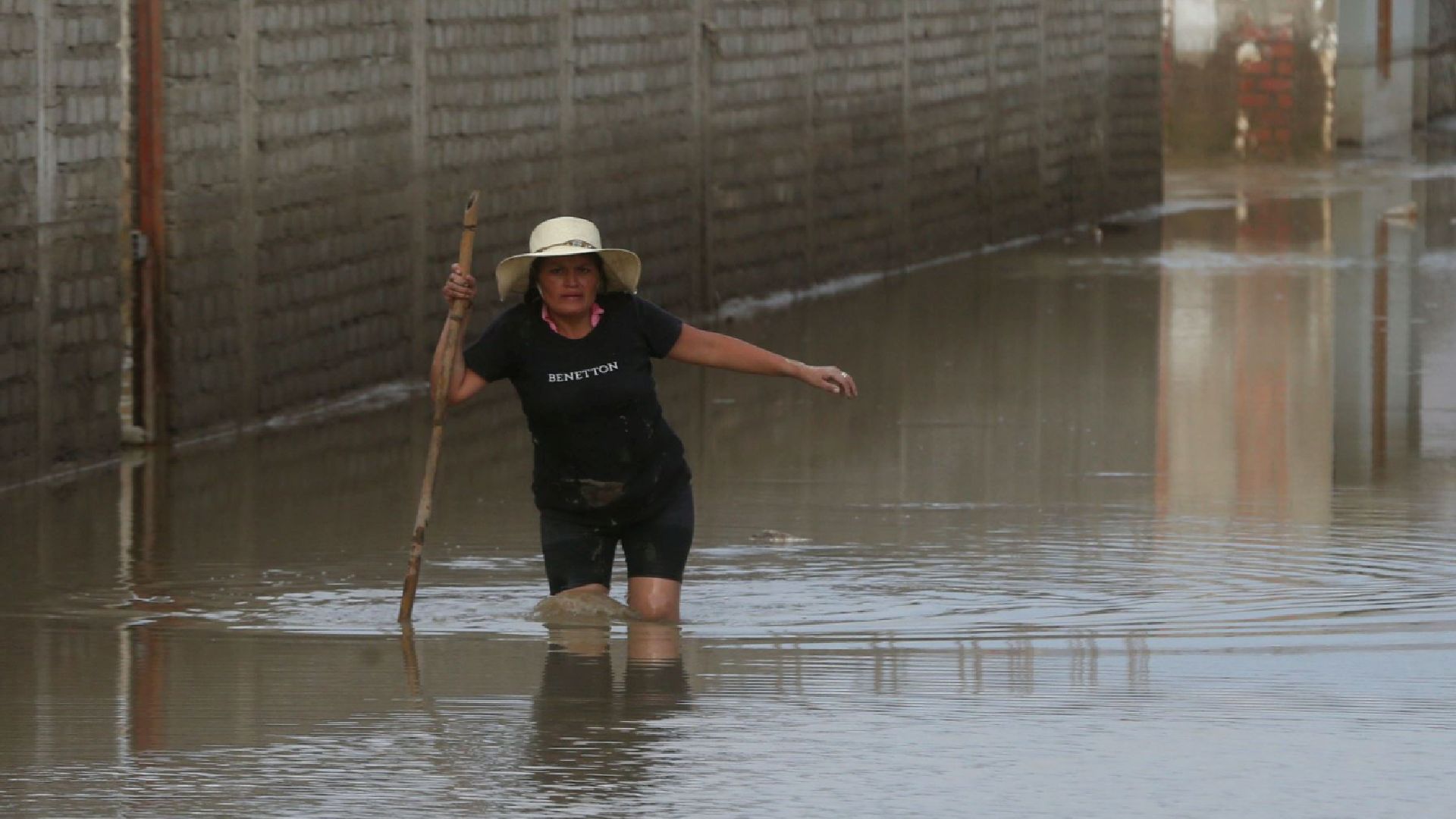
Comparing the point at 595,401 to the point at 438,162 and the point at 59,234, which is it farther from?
Result: the point at 438,162

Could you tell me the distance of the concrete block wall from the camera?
991cm

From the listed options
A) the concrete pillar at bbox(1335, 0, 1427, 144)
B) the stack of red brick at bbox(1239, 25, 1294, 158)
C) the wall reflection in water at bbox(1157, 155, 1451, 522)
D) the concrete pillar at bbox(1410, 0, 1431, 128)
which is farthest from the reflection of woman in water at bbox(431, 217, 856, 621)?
the concrete pillar at bbox(1410, 0, 1431, 128)

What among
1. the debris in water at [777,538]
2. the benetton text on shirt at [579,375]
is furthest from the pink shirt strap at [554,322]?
the debris in water at [777,538]

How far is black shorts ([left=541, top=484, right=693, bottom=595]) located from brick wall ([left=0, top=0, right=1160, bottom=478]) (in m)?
3.14

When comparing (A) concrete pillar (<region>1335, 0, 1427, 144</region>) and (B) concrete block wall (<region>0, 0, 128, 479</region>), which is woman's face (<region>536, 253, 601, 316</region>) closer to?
(B) concrete block wall (<region>0, 0, 128, 479</region>)

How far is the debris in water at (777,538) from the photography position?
8953 mm

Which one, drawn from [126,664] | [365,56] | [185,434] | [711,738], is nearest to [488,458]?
[185,434]

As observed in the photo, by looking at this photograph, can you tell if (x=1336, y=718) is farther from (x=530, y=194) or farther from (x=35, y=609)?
(x=530, y=194)

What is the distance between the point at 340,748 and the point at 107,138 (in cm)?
507

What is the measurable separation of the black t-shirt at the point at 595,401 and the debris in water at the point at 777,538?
56.6 inches

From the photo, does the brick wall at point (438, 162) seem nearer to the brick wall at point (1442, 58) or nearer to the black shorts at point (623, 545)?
the black shorts at point (623, 545)

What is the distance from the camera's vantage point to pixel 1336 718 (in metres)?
6.25

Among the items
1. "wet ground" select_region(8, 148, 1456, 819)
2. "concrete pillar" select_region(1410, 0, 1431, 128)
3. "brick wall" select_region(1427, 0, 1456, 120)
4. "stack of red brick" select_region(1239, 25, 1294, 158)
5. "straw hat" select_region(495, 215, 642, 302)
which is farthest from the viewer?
"brick wall" select_region(1427, 0, 1456, 120)

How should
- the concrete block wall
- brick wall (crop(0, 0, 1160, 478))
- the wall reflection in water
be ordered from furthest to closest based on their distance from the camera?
1. brick wall (crop(0, 0, 1160, 478))
2. the wall reflection in water
3. the concrete block wall
